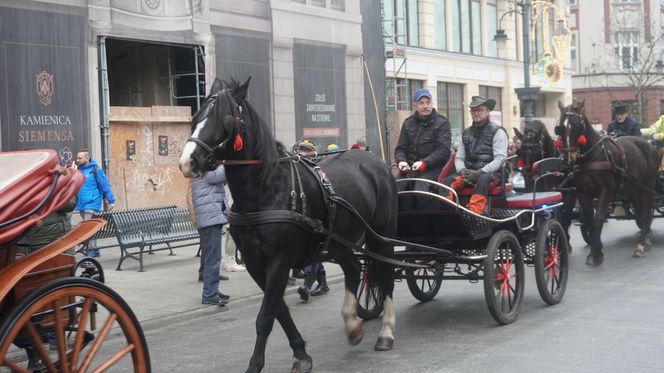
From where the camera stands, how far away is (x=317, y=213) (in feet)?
A: 21.6

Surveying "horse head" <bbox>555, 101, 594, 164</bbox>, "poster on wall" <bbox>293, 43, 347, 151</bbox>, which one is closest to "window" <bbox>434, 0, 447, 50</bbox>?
"poster on wall" <bbox>293, 43, 347, 151</bbox>

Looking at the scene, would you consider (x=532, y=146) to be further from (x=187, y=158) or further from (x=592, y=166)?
(x=187, y=158)

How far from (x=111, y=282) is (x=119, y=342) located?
3871 millimetres

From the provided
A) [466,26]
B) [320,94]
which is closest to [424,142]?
[320,94]

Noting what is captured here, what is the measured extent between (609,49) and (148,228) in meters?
43.1

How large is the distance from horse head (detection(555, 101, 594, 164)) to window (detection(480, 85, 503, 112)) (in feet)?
77.0

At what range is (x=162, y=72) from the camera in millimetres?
21016

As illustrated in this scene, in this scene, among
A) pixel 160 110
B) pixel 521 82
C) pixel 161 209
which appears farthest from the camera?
pixel 521 82

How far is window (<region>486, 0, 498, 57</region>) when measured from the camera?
35094 mm

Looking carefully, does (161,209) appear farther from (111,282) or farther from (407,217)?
(407,217)

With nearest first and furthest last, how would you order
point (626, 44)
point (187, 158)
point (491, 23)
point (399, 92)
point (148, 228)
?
point (187, 158) → point (148, 228) → point (399, 92) → point (491, 23) → point (626, 44)

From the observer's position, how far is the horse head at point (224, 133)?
5.61m

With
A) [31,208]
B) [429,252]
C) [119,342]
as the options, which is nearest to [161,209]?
[119,342]

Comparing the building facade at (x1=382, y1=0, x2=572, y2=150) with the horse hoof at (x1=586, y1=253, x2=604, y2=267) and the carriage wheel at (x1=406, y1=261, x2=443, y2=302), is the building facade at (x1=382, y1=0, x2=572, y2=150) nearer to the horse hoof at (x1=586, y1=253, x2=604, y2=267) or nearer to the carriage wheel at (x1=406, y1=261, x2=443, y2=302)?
the horse hoof at (x1=586, y1=253, x2=604, y2=267)
